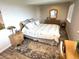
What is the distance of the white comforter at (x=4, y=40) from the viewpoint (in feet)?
9.87

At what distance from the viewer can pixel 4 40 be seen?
10.3 feet

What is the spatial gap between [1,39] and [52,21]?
14.2 ft

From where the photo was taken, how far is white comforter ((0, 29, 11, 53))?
3.01m

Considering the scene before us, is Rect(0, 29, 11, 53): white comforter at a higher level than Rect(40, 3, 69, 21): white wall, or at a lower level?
lower

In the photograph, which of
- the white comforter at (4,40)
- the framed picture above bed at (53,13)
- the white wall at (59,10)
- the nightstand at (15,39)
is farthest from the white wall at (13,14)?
the framed picture above bed at (53,13)

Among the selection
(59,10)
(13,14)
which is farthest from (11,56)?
(59,10)

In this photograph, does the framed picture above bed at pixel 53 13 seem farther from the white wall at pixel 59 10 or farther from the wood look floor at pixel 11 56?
the wood look floor at pixel 11 56

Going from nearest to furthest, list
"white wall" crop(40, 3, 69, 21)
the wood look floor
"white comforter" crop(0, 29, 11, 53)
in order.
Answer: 1. the wood look floor
2. "white comforter" crop(0, 29, 11, 53)
3. "white wall" crop(40, 3, 69, 21)

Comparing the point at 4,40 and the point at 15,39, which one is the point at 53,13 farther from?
the point at 4,40

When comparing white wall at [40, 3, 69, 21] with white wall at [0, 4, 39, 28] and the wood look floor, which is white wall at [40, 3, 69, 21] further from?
the wood look floor

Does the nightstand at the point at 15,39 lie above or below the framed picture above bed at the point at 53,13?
below

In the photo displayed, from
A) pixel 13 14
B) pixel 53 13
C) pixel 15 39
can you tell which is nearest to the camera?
pixel 15 39

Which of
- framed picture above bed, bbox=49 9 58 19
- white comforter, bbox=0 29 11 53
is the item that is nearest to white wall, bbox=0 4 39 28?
white comforter, bbox=0 29 11 53

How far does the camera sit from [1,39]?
300 cm
